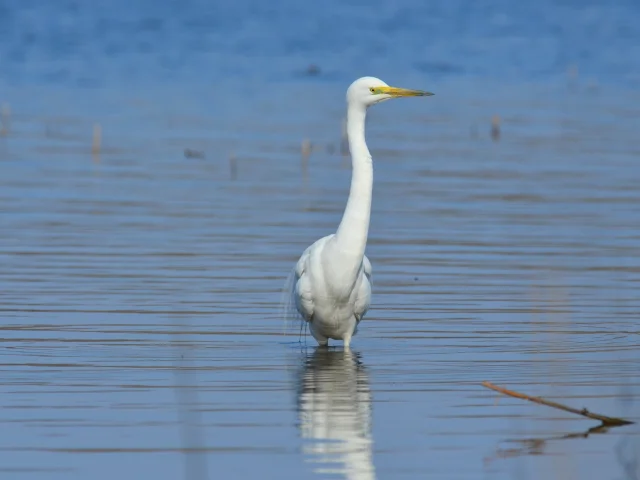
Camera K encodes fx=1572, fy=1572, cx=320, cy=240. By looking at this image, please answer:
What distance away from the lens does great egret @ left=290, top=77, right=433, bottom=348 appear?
972 centimetres

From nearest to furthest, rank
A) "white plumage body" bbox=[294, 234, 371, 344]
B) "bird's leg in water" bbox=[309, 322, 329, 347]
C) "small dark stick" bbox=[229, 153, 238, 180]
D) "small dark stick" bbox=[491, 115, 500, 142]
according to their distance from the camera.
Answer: "white plumage body" bbox=[294, 234, 371, 344] < "bird's leg in water" bbox=[309, 322, 329, 347] < "small dark stick" bbox=[229, 153, 238, 180] < "small dark stick" bbox=[491, 115, 500, 142]

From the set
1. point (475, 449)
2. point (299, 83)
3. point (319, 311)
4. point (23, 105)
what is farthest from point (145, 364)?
point (299, 83)

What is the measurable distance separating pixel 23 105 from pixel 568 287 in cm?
1446

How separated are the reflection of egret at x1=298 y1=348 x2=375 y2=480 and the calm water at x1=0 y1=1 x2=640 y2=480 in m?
0.02

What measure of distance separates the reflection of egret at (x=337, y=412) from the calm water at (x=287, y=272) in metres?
0.02

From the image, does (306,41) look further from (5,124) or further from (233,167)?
(233,167)

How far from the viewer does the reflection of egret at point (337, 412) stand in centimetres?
685

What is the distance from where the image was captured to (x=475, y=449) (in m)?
7.07

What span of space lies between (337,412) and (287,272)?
437 centimetres

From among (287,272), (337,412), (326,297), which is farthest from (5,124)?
(337,412)

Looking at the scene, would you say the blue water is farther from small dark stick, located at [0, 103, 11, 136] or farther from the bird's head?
the bird's head

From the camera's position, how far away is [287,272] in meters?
12.2

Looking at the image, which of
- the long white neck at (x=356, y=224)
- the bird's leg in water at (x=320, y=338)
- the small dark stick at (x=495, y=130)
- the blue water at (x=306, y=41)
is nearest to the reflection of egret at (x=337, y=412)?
the bird's leg in water at (x=320, y=338)

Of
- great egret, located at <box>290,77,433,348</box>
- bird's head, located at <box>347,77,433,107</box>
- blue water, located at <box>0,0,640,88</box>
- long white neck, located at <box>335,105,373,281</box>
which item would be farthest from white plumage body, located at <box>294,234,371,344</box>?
blue water, located at <box>0,0,640,88</box>
